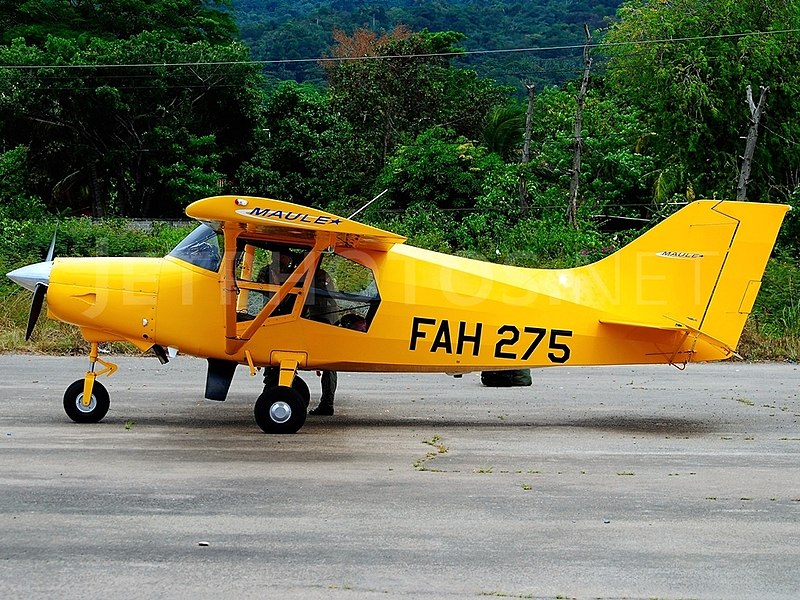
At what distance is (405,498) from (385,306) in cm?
386

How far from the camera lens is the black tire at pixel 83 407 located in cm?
1252

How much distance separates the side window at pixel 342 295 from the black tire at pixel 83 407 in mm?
2566

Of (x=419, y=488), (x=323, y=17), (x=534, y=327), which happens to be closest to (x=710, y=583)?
(x=419, y=488)

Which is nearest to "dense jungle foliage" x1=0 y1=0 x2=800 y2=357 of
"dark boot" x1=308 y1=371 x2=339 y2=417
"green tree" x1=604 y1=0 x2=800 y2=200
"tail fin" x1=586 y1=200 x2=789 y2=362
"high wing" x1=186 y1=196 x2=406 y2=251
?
"green tree" x1=604 y1=0 x2=800 y2=200

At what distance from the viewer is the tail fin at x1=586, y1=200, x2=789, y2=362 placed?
12602mm

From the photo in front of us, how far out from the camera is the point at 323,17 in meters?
119

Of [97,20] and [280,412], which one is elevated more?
[97,20]

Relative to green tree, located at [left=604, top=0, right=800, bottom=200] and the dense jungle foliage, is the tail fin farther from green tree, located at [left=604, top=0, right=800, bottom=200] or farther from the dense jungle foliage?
green tree, located at [left=604, top=0, right=800, bottom=200]

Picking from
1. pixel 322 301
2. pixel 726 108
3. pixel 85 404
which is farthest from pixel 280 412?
pixel 726 108

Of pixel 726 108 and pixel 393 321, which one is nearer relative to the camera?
pixel 393 321

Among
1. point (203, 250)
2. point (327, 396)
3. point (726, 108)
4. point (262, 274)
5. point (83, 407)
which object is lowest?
point (83, 407)

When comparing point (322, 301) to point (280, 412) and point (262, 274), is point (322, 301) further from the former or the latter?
point (280, 412)

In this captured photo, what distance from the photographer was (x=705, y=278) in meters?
12.7

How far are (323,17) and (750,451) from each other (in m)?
113
